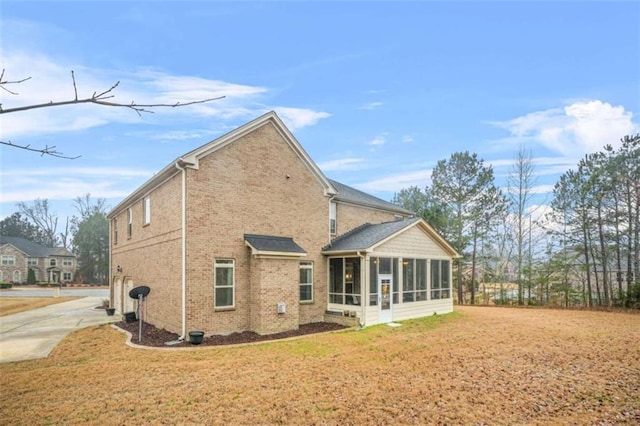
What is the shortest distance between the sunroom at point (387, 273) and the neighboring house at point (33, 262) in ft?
184

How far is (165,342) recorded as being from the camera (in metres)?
12.3

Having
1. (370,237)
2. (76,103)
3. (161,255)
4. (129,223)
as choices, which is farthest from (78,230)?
(76,103)

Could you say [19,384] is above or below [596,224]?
below

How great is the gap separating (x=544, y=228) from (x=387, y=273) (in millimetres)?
16538

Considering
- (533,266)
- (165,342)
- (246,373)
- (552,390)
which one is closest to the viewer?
(552,390)

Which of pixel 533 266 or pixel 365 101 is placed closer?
pixel 365 101

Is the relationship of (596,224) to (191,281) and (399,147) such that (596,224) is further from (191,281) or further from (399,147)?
(191,281)

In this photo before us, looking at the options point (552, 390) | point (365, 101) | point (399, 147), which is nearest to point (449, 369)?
point (552, 390)

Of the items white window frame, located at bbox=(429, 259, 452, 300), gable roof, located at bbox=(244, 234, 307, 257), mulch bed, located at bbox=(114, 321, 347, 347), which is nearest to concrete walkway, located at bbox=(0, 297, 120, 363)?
mulch bed, located at bbox=(114, 321, 347, 347)

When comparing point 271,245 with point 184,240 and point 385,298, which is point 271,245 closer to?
point 184,240

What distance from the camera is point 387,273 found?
54.9 feet

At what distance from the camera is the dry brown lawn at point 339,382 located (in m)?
6.20

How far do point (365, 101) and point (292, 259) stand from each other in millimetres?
8538

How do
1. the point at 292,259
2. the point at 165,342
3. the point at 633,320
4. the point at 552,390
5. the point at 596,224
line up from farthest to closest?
1. the point at 596,224
2. the point at 633,320
3. the point at 292,259
4. the point at 165,342
5. the point at 552,390
